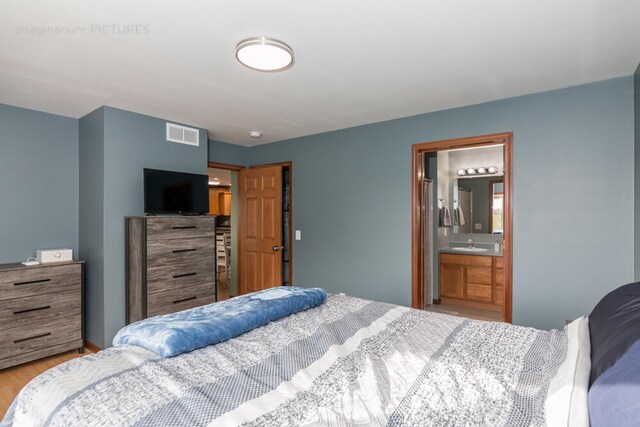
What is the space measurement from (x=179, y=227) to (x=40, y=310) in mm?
1421

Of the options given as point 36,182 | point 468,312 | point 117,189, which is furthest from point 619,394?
point 36,182

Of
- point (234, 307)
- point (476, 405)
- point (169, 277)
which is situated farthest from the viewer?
point (169, 277)

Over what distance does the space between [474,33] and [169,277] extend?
11.1ft

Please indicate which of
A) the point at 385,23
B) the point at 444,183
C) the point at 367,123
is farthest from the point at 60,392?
the point at 444,183

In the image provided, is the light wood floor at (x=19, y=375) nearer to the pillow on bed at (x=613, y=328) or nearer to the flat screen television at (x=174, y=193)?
the flat screen television at (x=174, y=193)

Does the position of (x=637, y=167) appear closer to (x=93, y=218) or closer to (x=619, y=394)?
(x=619, y=394)

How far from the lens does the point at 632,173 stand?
2641 mm

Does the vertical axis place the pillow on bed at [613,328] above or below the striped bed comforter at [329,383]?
above

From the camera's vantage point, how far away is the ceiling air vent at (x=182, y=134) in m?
3.85

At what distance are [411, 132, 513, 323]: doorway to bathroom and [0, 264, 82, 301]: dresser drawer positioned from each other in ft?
12.6

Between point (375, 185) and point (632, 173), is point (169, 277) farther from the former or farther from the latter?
point (632, 173)

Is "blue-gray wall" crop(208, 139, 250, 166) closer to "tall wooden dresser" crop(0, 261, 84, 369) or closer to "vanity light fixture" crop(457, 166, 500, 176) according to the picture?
"tall wooden dresser" crop(0, 261, 84, 369)

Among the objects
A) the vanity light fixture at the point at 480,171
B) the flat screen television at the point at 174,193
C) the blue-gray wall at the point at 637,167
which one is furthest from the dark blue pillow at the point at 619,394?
the vanity light fixture at the point at 480,171

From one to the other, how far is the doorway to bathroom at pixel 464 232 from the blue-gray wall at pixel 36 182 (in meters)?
4.08
